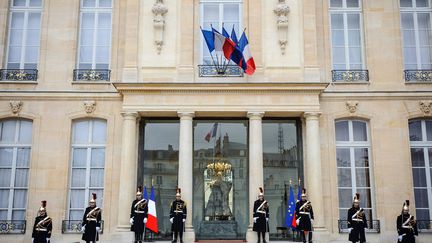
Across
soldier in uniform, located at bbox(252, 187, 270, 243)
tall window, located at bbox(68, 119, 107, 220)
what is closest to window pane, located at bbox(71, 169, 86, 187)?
tall window, located at bbox(68, 119, 107, 220)

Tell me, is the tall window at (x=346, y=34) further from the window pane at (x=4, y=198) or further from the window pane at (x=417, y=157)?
the window pane at (x=4, y=198)

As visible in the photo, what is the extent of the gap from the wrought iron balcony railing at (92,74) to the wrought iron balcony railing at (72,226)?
169 inches

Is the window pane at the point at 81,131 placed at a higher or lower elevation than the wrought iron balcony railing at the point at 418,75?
lower

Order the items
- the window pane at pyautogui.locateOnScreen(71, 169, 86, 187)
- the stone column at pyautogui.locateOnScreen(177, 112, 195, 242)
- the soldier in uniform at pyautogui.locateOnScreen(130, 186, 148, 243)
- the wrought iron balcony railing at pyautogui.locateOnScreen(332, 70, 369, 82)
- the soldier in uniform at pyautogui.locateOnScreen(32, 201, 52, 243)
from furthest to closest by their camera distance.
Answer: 1. the wrought iron balcony railing at pyautogui.locateOnScreen(332, 70, 369, 82)
2. the window pane at pyautogui.locateOnScreen(71, 169, 86, 187)
3. the stone column at pyautogui.locateOnScreen(177, 112, 195, 242)
4. the soldier in uniform at pyautogui.locateOnScreen(130, 186, 148, 243)
5. the soldier in uniform at pyautogui.locateOnScreen(32, 201, 52, 243)

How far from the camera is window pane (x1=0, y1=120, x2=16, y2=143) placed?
15358mm

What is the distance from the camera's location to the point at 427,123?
50.9 ft

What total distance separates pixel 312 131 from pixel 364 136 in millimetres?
1931

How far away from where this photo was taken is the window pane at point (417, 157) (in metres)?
15.2

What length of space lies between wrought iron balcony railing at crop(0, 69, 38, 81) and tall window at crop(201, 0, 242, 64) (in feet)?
17.8

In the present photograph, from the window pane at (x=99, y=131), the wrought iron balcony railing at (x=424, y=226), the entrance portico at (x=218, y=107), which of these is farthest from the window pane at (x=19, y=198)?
the wrought iron balcony railing at (x=424, y=226)

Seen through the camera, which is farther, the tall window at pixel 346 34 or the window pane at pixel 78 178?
the tall window at pixel 346 34

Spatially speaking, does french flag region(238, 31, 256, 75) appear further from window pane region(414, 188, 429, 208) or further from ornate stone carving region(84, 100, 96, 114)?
window pane region(414, 188, 429, 208)

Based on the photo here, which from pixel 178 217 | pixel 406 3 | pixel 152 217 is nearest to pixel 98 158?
pixel 152 217

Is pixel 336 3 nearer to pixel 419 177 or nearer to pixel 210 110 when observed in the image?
pixel 210 110
